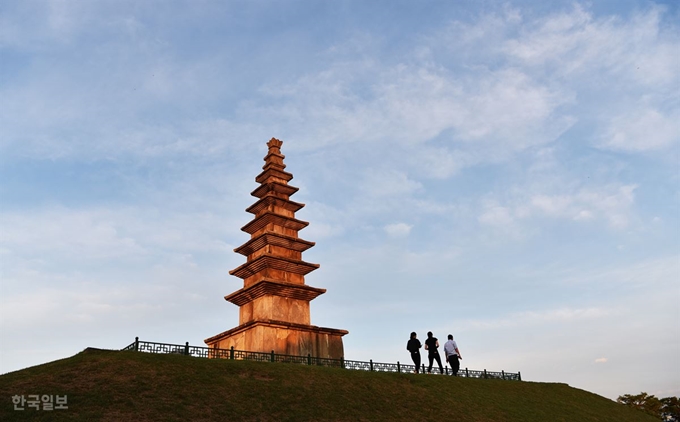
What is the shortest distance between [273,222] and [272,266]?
3.62m

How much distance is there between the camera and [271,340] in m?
32.0

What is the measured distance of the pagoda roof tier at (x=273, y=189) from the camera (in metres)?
39.0

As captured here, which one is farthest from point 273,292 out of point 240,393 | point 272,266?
point 240,393

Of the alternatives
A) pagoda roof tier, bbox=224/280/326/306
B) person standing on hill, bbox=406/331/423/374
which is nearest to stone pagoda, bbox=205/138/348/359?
pagoda roof tier, bbox=224/280/326/306

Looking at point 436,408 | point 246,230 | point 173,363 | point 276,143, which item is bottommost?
point 436,408

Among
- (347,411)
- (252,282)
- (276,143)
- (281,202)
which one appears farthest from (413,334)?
(276,143)

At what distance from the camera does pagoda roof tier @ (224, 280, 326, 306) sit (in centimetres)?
3378

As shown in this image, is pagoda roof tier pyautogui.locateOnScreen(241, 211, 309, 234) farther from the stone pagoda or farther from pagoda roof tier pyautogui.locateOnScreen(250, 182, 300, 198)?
pagoda roof tier pyautogui.locateOnScreen(250, 182, 300, 198)

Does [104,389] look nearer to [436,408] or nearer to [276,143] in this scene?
[436,408]

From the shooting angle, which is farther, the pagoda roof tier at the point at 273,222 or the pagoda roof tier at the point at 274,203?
the pagoda roof tier at the point at 274,203

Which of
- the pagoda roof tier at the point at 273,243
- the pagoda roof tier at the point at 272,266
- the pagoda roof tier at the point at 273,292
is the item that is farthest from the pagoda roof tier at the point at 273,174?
the pagoda roof tier at the point at 273,292

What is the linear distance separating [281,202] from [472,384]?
58.8 ft

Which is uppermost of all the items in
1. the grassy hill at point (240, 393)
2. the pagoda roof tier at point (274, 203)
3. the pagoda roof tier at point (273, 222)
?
the pagoda roof tier at point (274, 203)

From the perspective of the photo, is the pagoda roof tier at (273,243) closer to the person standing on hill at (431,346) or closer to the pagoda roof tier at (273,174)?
the pagoda roof tier at (273,174)
